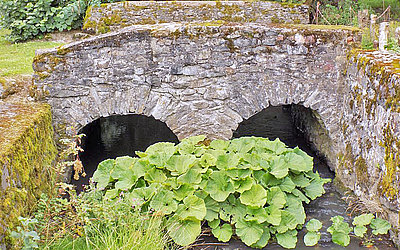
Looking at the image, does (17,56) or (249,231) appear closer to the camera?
(249,231)

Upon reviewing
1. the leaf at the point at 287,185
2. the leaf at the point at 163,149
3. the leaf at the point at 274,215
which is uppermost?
the leaf at the point at 163,149

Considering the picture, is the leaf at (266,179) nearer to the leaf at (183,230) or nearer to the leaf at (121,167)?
the leaf at (183,230)

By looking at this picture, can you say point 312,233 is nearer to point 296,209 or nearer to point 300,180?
point 296,209

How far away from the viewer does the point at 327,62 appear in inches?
251

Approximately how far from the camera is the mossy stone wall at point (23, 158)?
146 inches

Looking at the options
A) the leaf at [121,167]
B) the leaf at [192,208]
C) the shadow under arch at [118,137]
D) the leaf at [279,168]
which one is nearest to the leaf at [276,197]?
the leaf at [279,168]

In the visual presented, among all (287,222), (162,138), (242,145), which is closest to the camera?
(287,222)

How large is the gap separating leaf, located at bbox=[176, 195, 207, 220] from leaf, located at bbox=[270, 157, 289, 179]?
117 cm

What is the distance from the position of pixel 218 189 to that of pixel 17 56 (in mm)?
5988

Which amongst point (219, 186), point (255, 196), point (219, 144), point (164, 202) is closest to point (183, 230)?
point (164, 202)

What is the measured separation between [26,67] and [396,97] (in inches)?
244

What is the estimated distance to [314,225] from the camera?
523cm

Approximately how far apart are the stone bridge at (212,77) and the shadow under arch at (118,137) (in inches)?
74.8

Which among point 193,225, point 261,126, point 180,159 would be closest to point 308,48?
point 180,159
